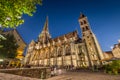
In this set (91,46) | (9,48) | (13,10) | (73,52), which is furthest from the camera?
(73,52)

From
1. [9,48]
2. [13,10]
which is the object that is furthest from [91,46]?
[13,10]

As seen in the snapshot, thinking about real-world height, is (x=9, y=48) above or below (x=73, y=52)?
below

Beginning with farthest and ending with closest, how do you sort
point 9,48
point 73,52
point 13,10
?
point 73,52 < point 9,48 < point 13,10

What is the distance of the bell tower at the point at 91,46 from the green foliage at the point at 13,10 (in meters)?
38.8

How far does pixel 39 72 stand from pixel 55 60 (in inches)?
1689

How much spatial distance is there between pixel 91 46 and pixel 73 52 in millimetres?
9770

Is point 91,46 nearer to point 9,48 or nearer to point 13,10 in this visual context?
point 9,48

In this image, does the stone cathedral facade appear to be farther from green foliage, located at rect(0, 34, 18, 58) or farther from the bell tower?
green foliage, located at rect(0, 34, 18, 58)

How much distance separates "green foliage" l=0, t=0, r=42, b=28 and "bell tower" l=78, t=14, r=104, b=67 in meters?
38.8

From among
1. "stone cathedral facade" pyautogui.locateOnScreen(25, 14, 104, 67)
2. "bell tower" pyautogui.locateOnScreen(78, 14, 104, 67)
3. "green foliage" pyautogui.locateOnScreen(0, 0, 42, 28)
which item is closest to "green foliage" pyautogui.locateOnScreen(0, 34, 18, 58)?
"stone cathedral facade" pyautogui.locateOnScreen(25, 14, 104, 67)

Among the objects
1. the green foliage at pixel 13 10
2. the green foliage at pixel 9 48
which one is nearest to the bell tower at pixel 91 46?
the green foliage at pixel 9 48

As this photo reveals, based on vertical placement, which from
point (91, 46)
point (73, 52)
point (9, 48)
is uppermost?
point (91, 46)

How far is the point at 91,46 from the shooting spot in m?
47.2

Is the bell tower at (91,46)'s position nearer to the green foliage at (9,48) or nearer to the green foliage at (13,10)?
the green foliage at (9,48)
